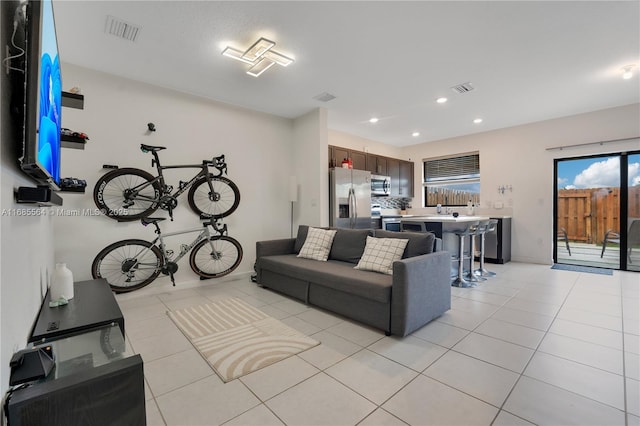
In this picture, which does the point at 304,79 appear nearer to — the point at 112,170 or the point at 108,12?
the point at 108,12

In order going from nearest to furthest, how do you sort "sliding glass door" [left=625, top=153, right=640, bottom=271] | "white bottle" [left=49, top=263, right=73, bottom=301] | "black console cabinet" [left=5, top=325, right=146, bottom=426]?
"black console cabinet" [left=5, top=325, right=146, bottom=426] → "white bottle" [left=49, top=263, right=73, bottom=301] → "sliding glass door" [left=625, top=153, right=640, bottom=271]

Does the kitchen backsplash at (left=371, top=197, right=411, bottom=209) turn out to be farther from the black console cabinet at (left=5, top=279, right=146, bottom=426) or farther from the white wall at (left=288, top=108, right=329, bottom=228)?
the black console cabinet at (left=5, top=279, right=146, bottom=426)

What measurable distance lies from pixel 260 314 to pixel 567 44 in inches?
170

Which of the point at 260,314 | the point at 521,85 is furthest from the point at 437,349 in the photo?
the point at 521,85

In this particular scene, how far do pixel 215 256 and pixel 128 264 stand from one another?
107 cm

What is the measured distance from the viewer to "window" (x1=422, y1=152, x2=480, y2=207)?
6.57m

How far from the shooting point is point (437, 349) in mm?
2285

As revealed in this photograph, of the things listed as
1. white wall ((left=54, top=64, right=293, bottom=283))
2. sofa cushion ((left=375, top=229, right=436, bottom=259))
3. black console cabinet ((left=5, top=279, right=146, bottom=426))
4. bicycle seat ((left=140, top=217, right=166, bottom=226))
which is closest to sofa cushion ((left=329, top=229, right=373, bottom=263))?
sofa cushion ((left=375, top=229, right=436, bottom=259))

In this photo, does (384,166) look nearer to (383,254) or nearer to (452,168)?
(452,168)

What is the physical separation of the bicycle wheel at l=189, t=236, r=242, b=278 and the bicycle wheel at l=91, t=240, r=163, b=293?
50 cm


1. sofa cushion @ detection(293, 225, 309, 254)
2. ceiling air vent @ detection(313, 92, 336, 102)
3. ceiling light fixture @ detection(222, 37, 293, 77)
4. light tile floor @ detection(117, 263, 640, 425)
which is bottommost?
light tile floor @ detection(117, 263, 640, 425)

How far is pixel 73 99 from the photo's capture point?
2486mm

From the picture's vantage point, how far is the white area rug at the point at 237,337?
2104 mm

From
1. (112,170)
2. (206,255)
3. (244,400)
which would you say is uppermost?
(112,170)
